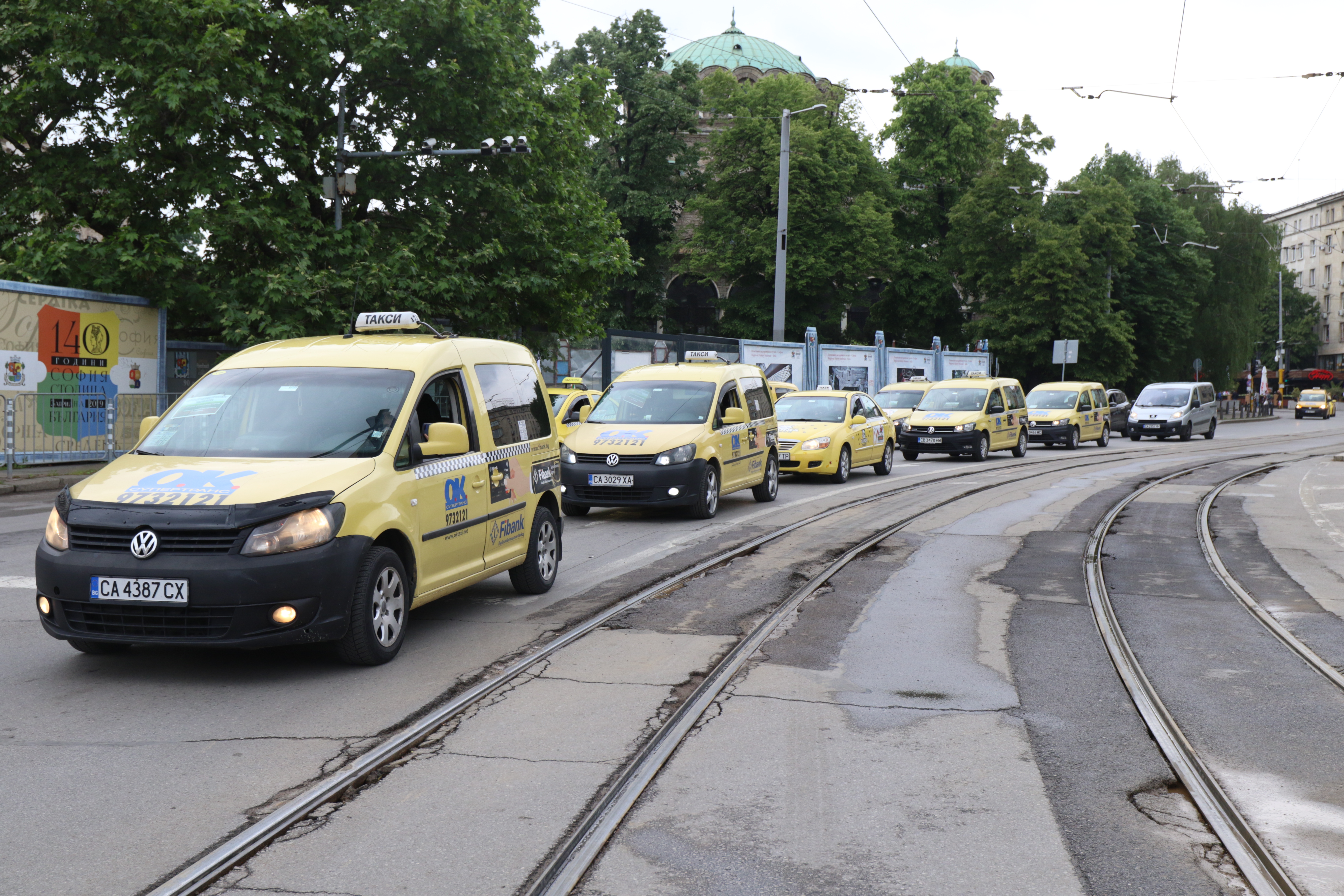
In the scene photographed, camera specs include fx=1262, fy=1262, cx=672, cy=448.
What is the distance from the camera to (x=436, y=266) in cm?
2416

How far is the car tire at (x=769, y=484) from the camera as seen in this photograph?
1634 cm

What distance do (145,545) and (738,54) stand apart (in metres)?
74.6

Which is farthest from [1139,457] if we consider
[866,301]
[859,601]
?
[866,301]

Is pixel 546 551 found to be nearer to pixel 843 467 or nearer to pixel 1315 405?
pixel 843 467

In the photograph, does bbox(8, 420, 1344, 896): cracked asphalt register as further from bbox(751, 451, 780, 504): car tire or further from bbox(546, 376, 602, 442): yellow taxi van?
bbox(546, 376, 602, 442): yellow taxi van

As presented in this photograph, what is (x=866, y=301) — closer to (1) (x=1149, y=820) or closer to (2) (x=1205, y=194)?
(2) (x=1205, y=194)

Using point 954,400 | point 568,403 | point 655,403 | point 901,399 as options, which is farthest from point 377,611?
point 901,399

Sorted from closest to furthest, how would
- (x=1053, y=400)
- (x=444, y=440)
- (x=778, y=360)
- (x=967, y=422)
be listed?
(x=444, y=440), (x=967, y=422), (x=1053, y=400), (x=778, y=360)

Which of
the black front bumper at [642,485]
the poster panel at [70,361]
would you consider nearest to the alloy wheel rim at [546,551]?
the black front bumper at [642,485]

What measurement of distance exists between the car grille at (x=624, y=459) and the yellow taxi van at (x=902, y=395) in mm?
17715

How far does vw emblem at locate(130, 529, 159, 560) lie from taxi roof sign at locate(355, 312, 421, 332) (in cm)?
269

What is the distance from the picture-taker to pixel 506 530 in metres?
8.27

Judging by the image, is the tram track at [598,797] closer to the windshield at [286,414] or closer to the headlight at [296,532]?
the headlight at [296,532]

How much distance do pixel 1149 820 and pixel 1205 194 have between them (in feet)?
223
